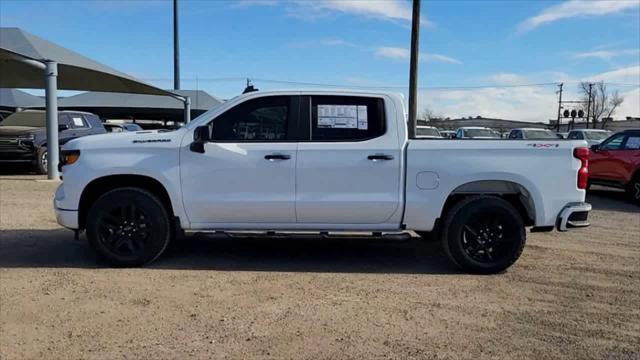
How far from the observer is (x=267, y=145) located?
6.32 metres

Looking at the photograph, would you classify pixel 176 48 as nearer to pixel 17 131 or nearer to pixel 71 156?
pixel 17 131

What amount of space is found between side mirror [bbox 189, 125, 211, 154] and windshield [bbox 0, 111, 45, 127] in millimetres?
12515

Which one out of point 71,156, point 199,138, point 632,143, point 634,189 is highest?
point 199,138

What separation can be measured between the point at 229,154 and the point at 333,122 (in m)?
1.14

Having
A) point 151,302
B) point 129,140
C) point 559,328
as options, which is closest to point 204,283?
point 151,302

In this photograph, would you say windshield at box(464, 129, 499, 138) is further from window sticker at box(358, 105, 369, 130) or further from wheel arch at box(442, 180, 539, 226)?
window sticker at box(358, 105, 369, 130)

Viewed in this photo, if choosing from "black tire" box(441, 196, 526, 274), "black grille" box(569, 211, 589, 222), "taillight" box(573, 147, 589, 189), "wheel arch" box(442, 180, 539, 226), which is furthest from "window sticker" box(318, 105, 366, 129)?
"black grille" box(569, 211, 589, 222)

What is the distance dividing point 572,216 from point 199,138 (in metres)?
3.97

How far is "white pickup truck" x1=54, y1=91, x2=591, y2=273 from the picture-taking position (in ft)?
20.6

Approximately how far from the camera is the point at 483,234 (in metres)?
6.38

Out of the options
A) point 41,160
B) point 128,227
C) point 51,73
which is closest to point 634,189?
point 128,227

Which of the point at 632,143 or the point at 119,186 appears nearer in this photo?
the point at 119,186

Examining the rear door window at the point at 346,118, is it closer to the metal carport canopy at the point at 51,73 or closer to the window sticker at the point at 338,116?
the window sticker at the point at 338,116

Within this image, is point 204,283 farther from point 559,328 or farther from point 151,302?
point 559,328
